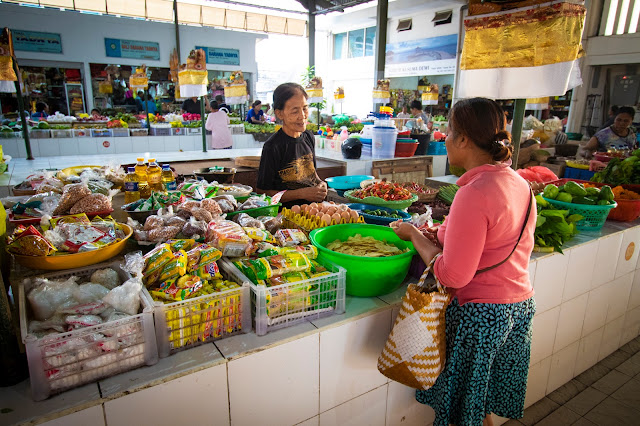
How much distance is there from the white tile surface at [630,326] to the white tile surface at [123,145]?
9744 millimetres

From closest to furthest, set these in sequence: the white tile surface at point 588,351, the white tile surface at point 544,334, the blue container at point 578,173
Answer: the white tile surface at point 544,334 < the white tile surface at point 588,351 < the blue container at point 578,173

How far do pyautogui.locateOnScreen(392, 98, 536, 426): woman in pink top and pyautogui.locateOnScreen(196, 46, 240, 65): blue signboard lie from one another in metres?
14.6

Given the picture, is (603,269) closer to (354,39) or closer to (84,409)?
(84,409)

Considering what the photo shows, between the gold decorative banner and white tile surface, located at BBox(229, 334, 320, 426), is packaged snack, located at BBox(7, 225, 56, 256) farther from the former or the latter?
the gold decorative banner

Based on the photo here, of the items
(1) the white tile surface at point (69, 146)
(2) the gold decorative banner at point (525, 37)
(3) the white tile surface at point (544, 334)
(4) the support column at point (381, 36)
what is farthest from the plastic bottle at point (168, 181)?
(4) the support column at point (381, 36)

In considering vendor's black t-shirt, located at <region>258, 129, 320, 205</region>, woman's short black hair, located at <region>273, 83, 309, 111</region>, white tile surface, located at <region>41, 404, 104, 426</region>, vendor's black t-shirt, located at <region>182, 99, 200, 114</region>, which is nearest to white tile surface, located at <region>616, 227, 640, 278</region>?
vendor's black t-shirt, located at <region>258, 129, 320, 205</region>

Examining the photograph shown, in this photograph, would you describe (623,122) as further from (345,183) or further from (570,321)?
(345,183)

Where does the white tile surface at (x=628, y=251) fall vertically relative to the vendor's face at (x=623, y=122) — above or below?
below

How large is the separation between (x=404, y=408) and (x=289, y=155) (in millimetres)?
1850

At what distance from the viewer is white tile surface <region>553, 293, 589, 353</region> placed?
Result: 2570mm

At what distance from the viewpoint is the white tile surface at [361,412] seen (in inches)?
64.7

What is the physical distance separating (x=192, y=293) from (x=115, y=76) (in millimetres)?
13987

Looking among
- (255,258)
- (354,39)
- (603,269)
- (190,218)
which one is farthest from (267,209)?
(354,39)

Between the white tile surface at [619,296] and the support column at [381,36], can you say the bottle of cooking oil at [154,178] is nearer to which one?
the white tile surface at [619,296]
